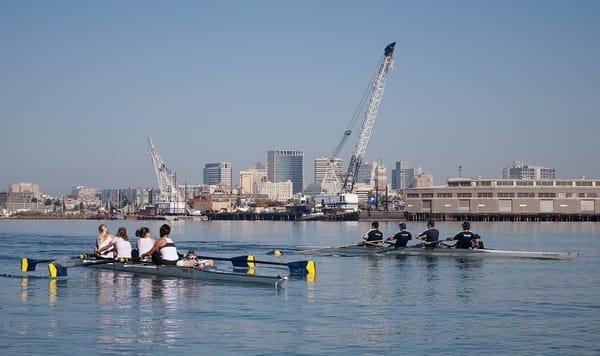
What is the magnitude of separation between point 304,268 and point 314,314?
8.41 meters

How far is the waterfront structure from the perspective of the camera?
615 feet

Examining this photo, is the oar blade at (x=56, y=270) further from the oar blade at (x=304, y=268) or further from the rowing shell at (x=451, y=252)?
the rowing shell at (x=451, y=252)

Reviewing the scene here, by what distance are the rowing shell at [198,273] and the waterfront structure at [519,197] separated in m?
161

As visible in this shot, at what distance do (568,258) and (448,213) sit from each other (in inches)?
5871

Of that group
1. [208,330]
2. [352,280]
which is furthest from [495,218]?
[208,330]

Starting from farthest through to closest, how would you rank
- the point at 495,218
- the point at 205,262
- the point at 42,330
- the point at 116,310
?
1. the point at 495,218
2. the point at 205,262
3. the point at 116,310
4. the point at 42,330

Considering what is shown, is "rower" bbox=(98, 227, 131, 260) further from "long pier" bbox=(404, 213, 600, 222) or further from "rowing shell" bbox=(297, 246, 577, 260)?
"long pier" bbox=(404, 213, 600, 222)

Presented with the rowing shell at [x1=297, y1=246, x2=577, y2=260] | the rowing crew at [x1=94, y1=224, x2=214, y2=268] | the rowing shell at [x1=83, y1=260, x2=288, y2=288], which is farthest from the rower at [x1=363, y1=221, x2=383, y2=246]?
the rowing shell at [x1=83, y1=260, x2=288, y2=288]

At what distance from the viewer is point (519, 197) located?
18850cm

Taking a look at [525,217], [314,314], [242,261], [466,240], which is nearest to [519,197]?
[525,217]

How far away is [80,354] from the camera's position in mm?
19328

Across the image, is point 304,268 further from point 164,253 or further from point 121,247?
point 121,247

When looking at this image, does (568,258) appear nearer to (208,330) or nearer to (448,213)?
(208,330)

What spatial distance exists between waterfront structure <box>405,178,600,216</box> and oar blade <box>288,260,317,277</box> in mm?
159866
